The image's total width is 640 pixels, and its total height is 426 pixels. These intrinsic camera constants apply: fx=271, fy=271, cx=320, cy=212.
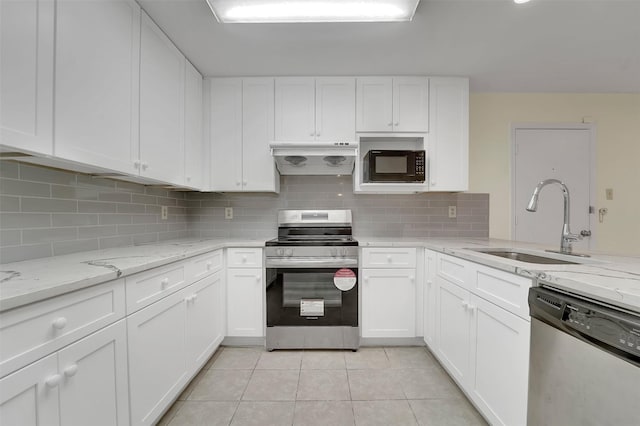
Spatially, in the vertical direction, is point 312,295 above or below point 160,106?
below

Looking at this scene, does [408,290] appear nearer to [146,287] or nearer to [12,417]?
[146,287]

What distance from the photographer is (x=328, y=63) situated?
7.49 feet

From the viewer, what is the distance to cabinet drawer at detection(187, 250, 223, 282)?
179cm

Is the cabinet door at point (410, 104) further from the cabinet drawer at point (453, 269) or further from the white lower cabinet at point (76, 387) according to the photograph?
the white lower cabinet at point (76, 387)

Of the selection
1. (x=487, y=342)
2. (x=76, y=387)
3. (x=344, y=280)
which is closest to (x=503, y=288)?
(x=487, y=342)

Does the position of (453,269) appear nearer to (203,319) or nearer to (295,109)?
(203,319)

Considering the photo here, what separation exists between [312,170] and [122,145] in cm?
164

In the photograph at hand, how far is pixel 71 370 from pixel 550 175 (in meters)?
3.93

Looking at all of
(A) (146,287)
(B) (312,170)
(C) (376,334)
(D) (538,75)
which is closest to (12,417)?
(A) (146,287)

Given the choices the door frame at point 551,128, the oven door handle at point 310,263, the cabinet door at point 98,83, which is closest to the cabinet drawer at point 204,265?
the oven door handle at point 310,263

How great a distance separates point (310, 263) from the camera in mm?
2287

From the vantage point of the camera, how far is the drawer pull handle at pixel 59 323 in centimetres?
86

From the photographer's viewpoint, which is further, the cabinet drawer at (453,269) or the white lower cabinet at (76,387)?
the cabinet drawer at (453,269)

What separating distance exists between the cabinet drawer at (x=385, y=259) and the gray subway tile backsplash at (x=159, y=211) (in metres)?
0.51
